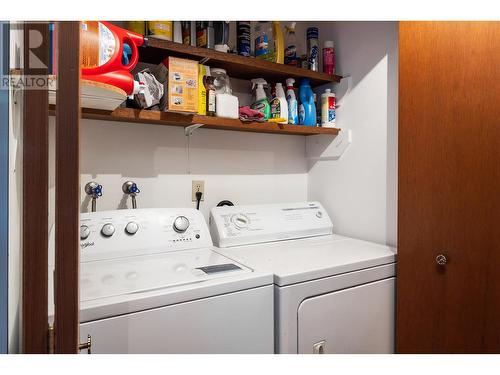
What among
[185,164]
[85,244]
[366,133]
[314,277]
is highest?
[366,133]

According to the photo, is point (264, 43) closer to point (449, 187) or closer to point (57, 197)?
point (449, 187)

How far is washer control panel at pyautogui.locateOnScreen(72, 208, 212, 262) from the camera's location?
4.70 ft

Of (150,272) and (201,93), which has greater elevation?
(201,93)

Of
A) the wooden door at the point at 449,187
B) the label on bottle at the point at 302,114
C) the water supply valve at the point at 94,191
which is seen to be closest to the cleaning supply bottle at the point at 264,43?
the label on bottle at the point at 302,114

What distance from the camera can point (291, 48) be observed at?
201 centimetres

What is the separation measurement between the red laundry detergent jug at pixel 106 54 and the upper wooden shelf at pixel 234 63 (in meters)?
0.19

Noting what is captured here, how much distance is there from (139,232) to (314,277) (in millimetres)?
819

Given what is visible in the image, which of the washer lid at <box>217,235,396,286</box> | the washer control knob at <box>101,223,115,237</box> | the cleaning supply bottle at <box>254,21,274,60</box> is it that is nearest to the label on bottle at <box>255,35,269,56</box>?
the cleaning supply bottle at <box>254,21,274,60</box>

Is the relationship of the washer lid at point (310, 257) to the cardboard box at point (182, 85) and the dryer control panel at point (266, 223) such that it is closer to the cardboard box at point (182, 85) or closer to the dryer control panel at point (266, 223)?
the dryer control panel at point (266, 223)

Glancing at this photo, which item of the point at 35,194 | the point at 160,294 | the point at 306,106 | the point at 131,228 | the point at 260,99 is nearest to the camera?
the point at 35,194

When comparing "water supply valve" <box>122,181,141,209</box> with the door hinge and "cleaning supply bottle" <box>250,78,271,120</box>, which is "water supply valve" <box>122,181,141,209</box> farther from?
the door hinge

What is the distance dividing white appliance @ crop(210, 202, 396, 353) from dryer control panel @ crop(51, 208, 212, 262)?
15 cm

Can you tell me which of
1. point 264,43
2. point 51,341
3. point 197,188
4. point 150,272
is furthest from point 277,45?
point 51,341

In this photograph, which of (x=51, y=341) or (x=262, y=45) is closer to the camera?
(x=51, y=341)
